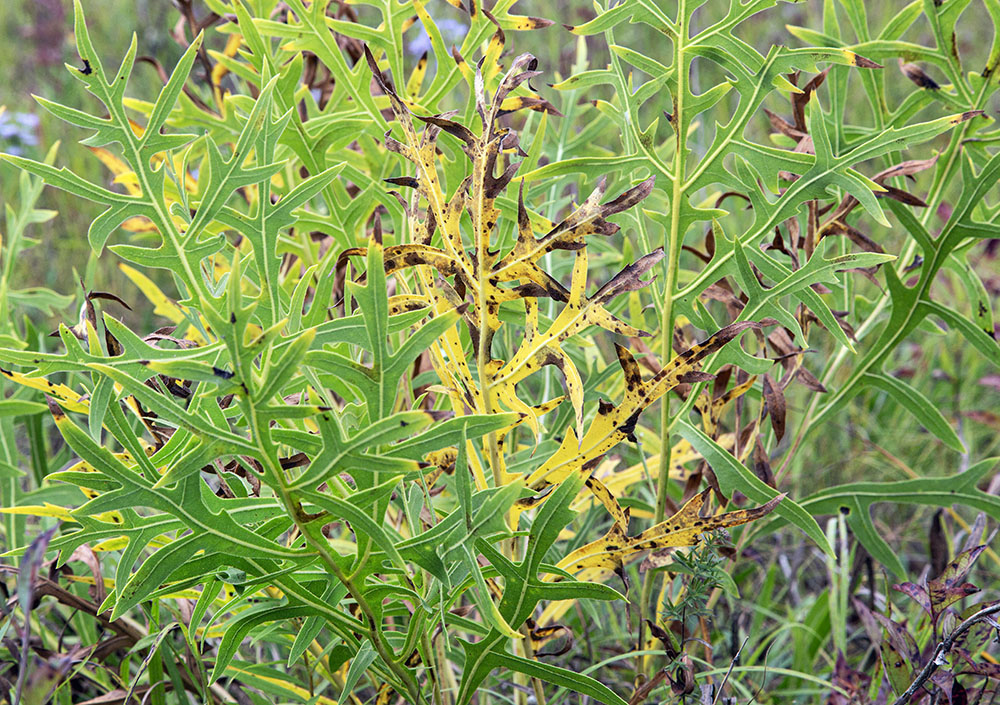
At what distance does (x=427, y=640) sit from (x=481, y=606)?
0.39ft

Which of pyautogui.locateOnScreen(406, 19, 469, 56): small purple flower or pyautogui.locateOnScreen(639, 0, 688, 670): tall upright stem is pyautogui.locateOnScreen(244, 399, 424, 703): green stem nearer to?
pyautogui.locateOnScreen(639, 0, 688, 670): tall upright stem

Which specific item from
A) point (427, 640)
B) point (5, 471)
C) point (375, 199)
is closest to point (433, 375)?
point (375, 199)

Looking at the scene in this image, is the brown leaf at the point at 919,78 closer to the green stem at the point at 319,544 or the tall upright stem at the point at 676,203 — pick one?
the tall upright stem at the point at 676,203

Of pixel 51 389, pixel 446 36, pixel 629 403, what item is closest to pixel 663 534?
pixel 629 403

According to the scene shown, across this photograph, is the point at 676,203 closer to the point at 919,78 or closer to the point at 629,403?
the point at 629,403

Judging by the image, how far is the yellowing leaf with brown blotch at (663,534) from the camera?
2.18 ft

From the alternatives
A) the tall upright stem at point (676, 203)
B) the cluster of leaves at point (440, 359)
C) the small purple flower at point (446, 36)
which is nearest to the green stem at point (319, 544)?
the cluster of leaves at point (440, 359)

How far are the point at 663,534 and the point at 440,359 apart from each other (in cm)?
23

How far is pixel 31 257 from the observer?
8.09ft

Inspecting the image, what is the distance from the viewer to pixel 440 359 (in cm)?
68

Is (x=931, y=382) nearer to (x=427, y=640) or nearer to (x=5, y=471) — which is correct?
(x=427, y=640)

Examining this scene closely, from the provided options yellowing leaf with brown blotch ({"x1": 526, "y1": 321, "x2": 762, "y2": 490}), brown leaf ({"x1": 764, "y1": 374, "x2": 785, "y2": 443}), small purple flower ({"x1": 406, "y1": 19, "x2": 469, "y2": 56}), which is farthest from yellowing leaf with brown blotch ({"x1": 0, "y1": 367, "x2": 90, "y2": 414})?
small purple flower ({"x1": 406, "y1": 19, "x2": 469, "y2": 56})

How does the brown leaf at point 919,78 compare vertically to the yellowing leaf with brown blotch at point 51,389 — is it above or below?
above

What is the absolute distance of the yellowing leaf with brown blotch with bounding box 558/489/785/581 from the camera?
26.2 inches
